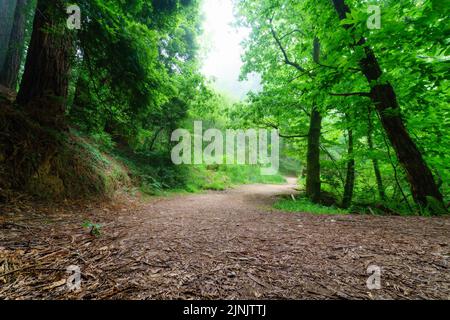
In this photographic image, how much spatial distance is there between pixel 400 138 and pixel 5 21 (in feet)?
38.8

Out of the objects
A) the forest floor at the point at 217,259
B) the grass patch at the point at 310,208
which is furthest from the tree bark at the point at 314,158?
the forest floor at the point at 217,259

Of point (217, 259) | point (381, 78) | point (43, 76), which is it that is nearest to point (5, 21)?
point (43, 76)

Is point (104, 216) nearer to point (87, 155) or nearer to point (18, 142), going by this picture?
point (18, 142)

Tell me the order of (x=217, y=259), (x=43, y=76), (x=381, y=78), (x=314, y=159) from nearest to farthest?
(x=217, y=259) → (x=381, y=78) → (x=43, y=76) → (x=314, y=159)

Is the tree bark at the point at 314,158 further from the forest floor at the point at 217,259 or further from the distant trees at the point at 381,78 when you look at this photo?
the forest floor at the point at 217,259

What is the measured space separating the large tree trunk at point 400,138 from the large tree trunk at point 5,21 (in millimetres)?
9710

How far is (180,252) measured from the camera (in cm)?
199

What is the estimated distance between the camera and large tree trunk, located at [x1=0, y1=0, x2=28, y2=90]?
21.6 feet

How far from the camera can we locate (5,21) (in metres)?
6.77

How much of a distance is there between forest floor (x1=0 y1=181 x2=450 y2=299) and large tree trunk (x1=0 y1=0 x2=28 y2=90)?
6438 millimetres

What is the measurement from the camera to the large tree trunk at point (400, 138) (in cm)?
405

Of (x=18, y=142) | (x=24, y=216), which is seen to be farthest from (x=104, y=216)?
(x=18, y=142)

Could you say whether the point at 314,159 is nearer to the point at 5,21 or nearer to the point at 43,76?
the point at 43,76

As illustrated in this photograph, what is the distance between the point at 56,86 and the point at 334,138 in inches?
389
